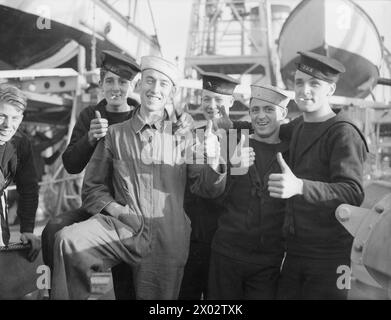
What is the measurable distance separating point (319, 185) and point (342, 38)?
6192 mm

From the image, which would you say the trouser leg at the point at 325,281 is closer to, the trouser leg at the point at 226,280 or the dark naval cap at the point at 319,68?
the trouser leg at the point at 226,280

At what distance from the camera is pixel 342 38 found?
23.5ft

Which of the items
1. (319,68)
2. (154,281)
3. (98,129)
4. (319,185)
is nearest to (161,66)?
(98,129)

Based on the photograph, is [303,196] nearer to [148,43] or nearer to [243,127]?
[243,127]

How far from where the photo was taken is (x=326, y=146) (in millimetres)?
1985

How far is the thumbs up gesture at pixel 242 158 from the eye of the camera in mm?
1989

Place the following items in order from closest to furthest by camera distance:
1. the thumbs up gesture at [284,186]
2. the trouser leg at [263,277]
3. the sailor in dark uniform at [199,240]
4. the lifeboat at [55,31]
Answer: the thumbs up gesture at [284,186] → the trouser leg at [263,277] → the sailor in dark uniform at [199,240] → the lifeboat at [55,31]

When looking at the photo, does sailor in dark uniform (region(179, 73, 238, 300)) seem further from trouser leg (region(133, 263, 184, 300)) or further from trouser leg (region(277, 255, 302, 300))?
trouser leg (region(277, 255, 302, 300))

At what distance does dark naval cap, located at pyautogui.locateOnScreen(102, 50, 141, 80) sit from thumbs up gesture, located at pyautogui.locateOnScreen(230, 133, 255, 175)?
36.0 inches

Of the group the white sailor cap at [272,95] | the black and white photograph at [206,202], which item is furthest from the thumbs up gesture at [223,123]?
the white sailor cap at [272,95]

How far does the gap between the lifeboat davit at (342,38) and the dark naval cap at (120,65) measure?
17.6ft

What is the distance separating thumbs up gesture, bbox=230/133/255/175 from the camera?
1.99 metres
